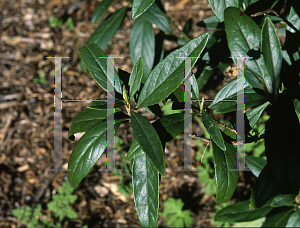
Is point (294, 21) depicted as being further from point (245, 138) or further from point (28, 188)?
point (28, 188)

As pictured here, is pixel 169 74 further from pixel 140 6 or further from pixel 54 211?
pixel 54 211

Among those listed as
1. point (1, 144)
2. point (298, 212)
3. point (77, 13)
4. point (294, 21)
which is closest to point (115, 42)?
point (77, 13)

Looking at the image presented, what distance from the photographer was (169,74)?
940 millimetres

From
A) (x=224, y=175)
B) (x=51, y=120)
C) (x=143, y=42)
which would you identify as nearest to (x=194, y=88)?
(x=224, y=175)

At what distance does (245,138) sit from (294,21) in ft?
2.01

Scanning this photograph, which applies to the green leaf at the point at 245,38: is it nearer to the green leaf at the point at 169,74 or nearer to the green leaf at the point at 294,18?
the green leaf at the point at 169,74

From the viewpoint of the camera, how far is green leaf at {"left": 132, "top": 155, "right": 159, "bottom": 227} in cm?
90

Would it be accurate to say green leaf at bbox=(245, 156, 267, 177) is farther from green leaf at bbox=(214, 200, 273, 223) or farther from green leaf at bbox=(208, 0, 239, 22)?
green leaf at bbox=(208, 0, 239, 22)

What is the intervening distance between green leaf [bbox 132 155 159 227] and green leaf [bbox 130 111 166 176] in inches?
5.0

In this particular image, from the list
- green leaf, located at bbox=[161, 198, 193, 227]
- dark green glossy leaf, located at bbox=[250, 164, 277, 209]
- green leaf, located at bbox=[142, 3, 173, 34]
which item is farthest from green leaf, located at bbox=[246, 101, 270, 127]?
green leaf, located at bbox=[161, 198, 193, 227]

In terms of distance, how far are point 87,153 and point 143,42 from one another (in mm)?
1011

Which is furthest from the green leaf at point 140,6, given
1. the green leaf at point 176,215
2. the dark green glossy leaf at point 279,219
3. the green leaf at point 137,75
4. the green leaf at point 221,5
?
the green leaf at point 176,215

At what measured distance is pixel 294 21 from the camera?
1228 millimetres

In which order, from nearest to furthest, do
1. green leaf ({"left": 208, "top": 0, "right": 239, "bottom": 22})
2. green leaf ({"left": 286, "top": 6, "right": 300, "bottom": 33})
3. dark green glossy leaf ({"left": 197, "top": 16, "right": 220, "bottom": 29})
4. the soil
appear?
green leaf ({"left": 208, "top": 0, "right": 239, "bottom": 22})
green leaf ({"left": 286, "top": 6, "right": 300, "bottom": 33})
dark green glossy leaf ({"left": 197, "top": 16, "right": 220, "bottom": 29})
the soil
